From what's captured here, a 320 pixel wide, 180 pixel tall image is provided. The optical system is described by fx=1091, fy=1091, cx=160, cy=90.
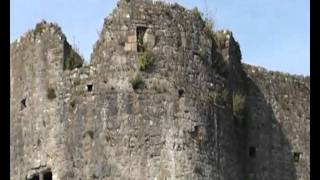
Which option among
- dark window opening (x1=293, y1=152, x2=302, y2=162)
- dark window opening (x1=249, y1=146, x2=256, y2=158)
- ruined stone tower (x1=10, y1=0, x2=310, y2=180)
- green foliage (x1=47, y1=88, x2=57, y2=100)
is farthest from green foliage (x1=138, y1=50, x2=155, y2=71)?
dark window opening (x1=293, y1=152, x2=302, y2=162)

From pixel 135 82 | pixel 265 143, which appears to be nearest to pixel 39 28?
pixel 135 82

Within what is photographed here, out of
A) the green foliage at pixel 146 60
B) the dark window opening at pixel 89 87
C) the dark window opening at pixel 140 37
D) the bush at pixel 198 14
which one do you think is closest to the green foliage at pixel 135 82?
the green foliage at pixel 146 60

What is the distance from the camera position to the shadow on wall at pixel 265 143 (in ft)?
77.6

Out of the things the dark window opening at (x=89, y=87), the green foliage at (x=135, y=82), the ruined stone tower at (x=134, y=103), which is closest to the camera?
the ruined stone tower at (x=134, y=103)

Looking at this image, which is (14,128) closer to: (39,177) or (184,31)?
(39,177)

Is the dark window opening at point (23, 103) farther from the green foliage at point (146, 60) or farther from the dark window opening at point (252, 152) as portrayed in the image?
the dark window opening at point (252, 152)

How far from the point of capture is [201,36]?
71.6ft

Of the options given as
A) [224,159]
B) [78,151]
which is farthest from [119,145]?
[224,159]

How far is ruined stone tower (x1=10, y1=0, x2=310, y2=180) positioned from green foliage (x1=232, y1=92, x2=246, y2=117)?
21 mm

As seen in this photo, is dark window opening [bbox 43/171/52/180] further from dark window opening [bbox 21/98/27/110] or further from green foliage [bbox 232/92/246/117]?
green foliage [bbox 232/92/246/117]

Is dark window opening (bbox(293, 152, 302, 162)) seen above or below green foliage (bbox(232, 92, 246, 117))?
below

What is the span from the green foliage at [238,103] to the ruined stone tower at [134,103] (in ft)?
0.07

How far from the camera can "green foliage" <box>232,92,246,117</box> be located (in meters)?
22.7

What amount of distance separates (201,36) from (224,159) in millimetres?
2509
